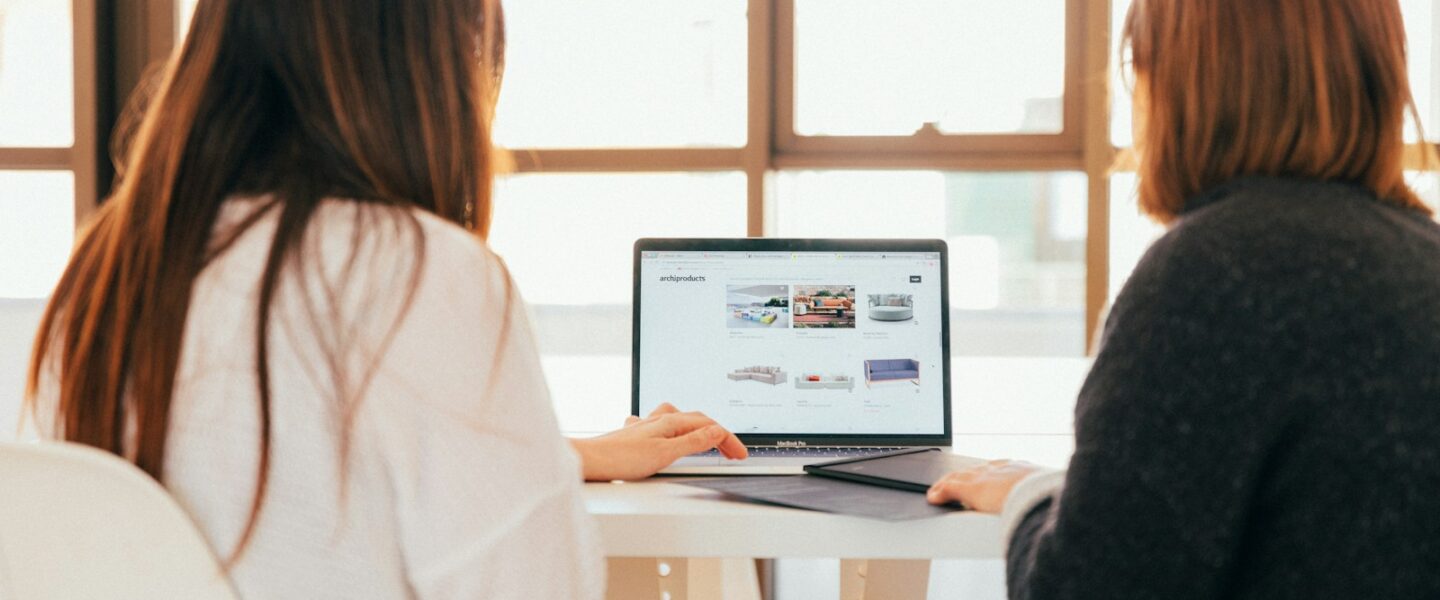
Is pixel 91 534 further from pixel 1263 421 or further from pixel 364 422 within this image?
pixel 1263 421

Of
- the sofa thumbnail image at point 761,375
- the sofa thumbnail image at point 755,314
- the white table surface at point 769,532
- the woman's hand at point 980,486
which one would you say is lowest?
the white table surface at point 769,532

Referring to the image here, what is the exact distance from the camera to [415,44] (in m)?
0.87

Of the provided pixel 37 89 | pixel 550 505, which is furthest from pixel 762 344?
pixel 37 89

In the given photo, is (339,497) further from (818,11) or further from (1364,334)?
(818,11)

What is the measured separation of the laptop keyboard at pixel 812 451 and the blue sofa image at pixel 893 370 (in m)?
0.08

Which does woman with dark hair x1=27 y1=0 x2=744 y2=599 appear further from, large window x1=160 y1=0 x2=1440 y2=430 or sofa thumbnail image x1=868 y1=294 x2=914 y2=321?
large window x1=160 y1=0 x2=1440 y2=430

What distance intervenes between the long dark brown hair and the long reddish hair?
20.7 inches

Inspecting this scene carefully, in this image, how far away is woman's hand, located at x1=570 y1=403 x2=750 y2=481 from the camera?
1287 mm

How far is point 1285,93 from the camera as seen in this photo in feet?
2.87

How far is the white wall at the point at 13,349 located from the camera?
2543 millimetres

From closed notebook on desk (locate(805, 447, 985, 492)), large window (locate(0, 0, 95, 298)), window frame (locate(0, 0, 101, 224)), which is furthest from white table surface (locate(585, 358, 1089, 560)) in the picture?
large window (locate(0, 0, 95, 298))

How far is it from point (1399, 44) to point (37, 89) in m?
2.54

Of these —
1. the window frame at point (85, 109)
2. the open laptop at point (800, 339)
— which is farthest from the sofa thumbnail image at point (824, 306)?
the window frame at point (85, 109)

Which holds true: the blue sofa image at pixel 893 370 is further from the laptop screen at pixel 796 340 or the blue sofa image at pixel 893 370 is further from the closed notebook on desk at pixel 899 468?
the closed notebook on desk at pixel 899 468
